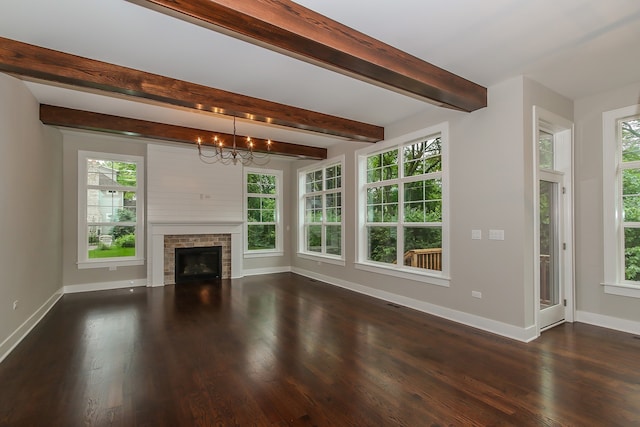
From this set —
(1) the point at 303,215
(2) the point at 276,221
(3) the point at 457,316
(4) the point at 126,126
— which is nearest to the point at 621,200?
(3) the point at 457,316

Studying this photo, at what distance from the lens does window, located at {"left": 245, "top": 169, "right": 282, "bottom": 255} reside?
7785 mm

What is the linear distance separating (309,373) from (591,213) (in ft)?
13.1

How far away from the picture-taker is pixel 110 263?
620cm

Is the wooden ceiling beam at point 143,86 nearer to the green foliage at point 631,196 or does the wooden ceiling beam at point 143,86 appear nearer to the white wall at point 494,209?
the white wall at point 494,209

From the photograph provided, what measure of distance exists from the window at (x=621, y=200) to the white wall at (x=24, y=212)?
6.68 meters

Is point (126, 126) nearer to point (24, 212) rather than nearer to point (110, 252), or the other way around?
point (24, 212)

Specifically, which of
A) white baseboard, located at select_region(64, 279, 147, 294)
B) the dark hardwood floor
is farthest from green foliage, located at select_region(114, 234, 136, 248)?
the dark hardwood floor

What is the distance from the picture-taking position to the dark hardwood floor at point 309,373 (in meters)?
2.17

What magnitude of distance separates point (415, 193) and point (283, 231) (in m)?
4.15

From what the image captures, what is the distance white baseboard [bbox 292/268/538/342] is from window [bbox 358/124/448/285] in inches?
15.5

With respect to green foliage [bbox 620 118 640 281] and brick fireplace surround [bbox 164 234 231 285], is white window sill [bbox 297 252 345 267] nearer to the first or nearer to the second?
brick fireplace surround [bbox 164 234 231 285]

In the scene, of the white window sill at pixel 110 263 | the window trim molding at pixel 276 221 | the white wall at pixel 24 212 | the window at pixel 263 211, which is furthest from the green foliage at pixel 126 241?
the window at pixel 263 211

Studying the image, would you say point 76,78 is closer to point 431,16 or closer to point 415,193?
point 431,16

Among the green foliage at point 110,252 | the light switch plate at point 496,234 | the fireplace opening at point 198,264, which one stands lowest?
the fireplace opening at point 198,264
